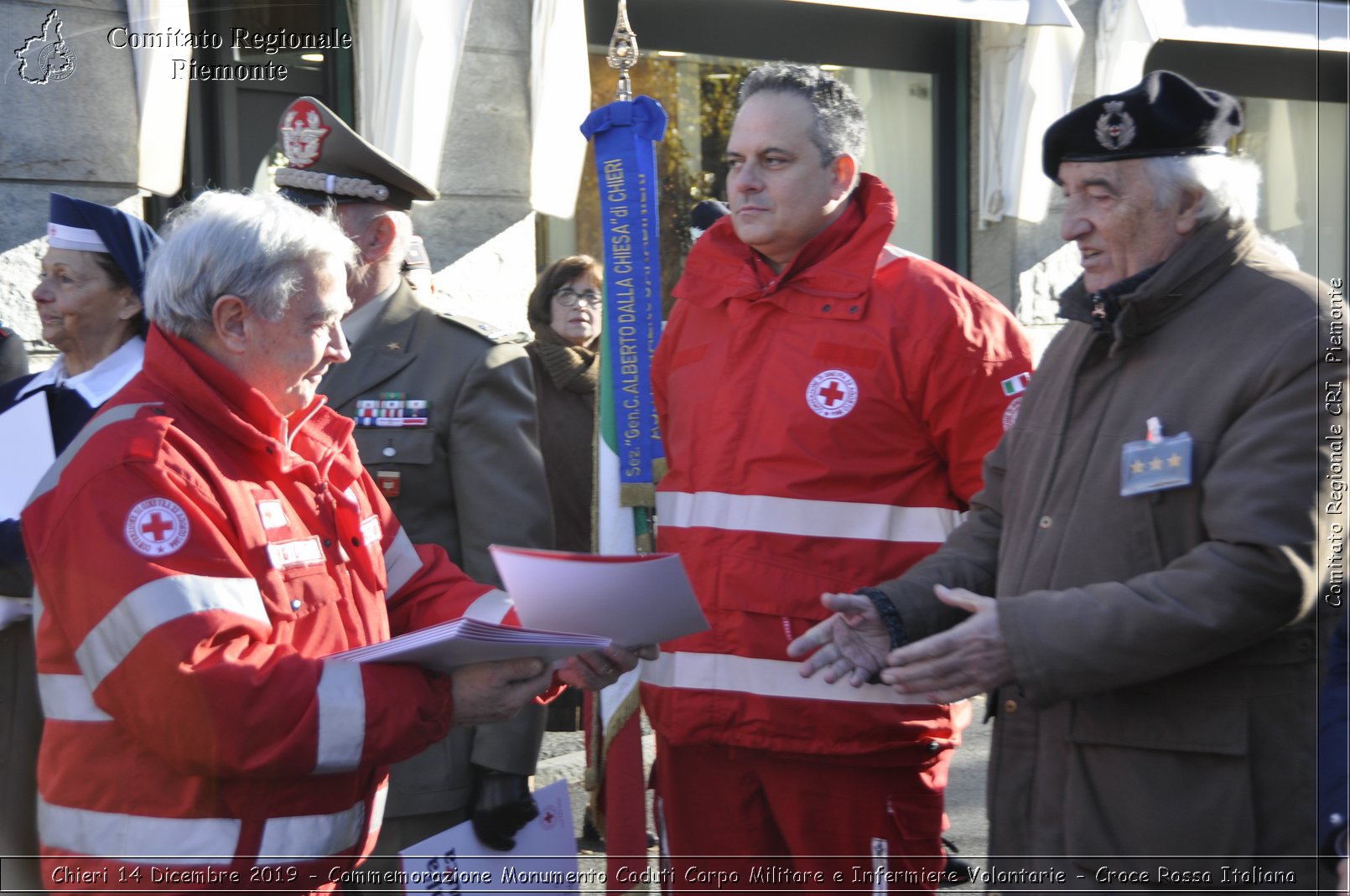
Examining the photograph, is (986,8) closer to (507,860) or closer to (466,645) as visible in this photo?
(507,860)

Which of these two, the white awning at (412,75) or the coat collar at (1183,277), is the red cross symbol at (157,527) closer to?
the coat collar at (1183,277)

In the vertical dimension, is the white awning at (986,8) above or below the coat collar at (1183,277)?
above

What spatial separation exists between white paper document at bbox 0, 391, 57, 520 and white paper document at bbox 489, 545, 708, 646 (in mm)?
1590

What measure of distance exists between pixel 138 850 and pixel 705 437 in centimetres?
155

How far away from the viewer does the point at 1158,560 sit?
93.6 inches

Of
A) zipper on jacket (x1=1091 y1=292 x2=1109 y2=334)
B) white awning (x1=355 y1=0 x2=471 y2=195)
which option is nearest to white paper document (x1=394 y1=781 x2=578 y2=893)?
zipper on jacket (x1=1091 y1=292 x2=1109 y2=334)

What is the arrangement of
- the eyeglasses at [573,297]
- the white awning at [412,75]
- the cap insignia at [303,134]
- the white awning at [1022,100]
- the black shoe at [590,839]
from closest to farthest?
the cap insignia at [303,134], the black shoe at [590,839], the eyeglasses at [573,297], the white awning at [412,75], the white awning at [1022,100]

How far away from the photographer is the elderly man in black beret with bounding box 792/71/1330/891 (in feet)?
7.43

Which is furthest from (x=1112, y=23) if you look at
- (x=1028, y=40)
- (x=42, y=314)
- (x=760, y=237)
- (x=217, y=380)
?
(x=217, y=380)

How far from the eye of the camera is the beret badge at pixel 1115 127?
99.7 inches

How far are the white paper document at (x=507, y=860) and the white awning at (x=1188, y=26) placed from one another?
6725 mm

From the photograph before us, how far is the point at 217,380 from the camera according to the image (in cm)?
234

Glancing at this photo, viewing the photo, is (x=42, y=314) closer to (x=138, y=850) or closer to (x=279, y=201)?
(x=279, y=201)

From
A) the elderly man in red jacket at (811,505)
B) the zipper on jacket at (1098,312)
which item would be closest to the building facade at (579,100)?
the elderly man in red jacket at (811,505)
